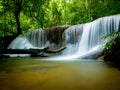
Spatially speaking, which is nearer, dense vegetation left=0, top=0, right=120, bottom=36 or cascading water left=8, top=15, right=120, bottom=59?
cascading water left=8, top=15, right=120, bottom=59

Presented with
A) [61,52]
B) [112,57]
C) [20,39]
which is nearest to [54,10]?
[20,39]

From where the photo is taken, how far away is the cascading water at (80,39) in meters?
13.8

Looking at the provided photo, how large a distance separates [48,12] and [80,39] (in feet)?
42.2

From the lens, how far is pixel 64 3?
29188mm

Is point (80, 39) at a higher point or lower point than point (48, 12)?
lower

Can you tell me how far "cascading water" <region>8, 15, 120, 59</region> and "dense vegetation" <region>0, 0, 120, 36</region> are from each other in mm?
3461

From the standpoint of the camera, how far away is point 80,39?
16.6 meters

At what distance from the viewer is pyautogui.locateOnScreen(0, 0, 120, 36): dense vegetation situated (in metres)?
22.6

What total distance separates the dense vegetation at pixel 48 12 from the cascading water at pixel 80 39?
136 inches

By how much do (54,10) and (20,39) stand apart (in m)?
9.52

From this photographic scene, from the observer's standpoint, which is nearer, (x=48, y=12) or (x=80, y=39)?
(x=80, y=39)

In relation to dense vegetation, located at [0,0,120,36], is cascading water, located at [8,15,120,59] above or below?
below

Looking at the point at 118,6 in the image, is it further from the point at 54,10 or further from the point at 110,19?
the point at 54,10

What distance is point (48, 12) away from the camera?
2839 cm
